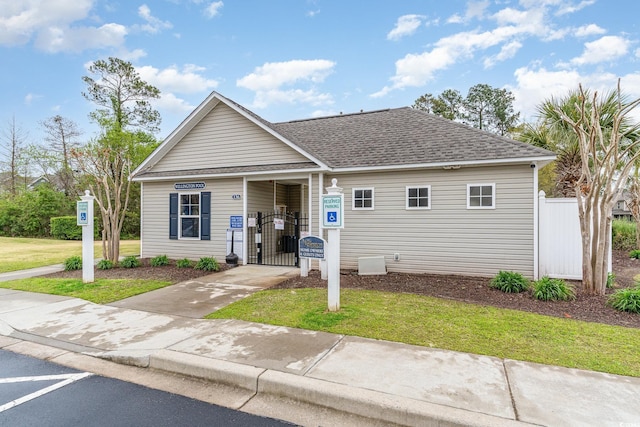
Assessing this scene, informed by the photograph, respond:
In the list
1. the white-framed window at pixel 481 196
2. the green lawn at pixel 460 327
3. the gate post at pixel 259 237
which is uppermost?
the white-framed window at pixel 481 196

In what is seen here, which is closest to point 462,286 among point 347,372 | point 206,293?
point 347,372

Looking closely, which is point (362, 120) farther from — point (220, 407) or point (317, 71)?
point (220, 407)

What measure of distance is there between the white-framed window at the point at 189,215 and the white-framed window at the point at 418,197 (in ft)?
24.6

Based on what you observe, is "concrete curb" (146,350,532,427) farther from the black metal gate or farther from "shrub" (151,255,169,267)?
"shrub" (151,255,169,267)

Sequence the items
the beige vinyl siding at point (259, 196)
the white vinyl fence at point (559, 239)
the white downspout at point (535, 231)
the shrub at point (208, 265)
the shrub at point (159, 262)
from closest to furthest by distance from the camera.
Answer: the white vinyl fence at point (559, 239), the white downspout at point (535, 231), the shrub at point (208, 265), the shrub at point (159, 262), the beige vinyl siding at point (259, 196)

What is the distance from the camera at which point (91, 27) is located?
15.8m

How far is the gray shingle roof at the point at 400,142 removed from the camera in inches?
347

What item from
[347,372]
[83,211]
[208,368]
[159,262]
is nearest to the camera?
[347,372]

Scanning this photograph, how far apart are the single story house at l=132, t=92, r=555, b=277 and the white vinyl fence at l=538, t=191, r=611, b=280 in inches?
10.7

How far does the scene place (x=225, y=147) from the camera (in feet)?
37.1

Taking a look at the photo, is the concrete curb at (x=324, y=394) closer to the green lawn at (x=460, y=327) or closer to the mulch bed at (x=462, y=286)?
the green lawn at (x=460, y=327)

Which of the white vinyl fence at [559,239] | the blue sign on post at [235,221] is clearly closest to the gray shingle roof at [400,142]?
the white vinyl fence at [559,239]

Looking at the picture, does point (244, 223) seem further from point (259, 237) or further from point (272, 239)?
point (272, 239)

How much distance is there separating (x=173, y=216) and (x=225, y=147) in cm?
333
